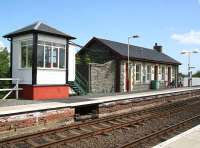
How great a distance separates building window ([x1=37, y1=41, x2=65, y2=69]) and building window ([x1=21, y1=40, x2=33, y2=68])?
0.49m

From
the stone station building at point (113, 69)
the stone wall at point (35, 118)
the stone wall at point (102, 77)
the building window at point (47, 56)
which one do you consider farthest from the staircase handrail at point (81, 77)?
the stone wall at point (35, 118)

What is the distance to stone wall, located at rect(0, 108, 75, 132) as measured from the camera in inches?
474

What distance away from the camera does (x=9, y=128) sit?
39.7 ft

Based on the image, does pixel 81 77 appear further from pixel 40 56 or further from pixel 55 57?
pixel 40 56

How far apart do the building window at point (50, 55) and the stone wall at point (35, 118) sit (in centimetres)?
477

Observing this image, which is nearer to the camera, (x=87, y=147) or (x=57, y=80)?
(x=87, y=147)

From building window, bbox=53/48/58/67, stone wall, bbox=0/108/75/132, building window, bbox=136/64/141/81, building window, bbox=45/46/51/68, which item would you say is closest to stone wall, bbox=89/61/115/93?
building window, bbox=136/64/141/81

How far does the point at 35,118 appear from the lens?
43.3 ft

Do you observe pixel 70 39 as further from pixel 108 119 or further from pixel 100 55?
pixel 100 55

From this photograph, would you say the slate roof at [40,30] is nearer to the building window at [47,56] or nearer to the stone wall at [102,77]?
the building window at [47,56]

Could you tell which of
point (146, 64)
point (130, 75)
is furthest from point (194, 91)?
point (130, 75)

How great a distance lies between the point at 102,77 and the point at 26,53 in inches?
351

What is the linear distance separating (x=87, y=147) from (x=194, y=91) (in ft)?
89.8

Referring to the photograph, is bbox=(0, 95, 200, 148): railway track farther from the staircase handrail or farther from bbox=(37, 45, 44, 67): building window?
the staircase handrail
